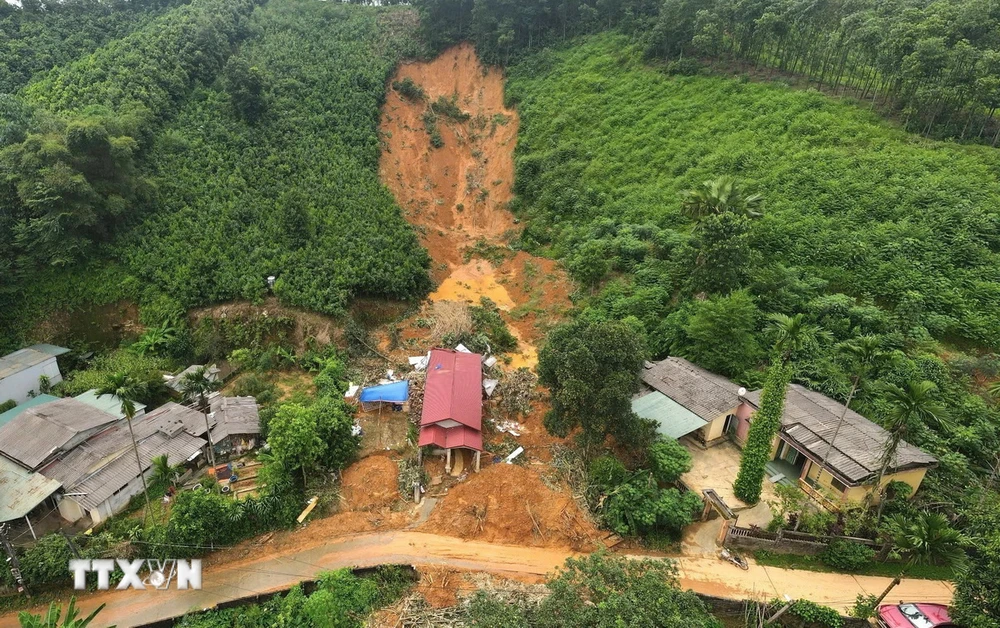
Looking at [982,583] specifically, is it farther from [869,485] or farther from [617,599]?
[617,599]

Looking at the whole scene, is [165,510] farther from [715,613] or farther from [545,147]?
[545,147]

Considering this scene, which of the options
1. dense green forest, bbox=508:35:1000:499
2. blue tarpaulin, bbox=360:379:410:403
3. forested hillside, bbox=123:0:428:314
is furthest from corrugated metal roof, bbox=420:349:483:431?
dense green forest, bbox=508:35:1000:499

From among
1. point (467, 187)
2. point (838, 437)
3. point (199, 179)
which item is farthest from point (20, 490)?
point (467, 187)

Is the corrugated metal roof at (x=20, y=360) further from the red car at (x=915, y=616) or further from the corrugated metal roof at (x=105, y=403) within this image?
the red car at (x=915, y=616)

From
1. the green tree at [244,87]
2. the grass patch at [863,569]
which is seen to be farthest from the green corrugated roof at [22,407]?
the grass patch at [863,569]

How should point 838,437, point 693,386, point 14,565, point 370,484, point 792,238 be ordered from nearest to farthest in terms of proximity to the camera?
point 14,565
point 838,437
point 370,484
point 693,386
point 792,238

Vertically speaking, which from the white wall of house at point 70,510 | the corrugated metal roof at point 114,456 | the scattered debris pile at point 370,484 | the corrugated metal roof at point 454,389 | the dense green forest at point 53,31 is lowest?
the white wall of house at point 70,510
